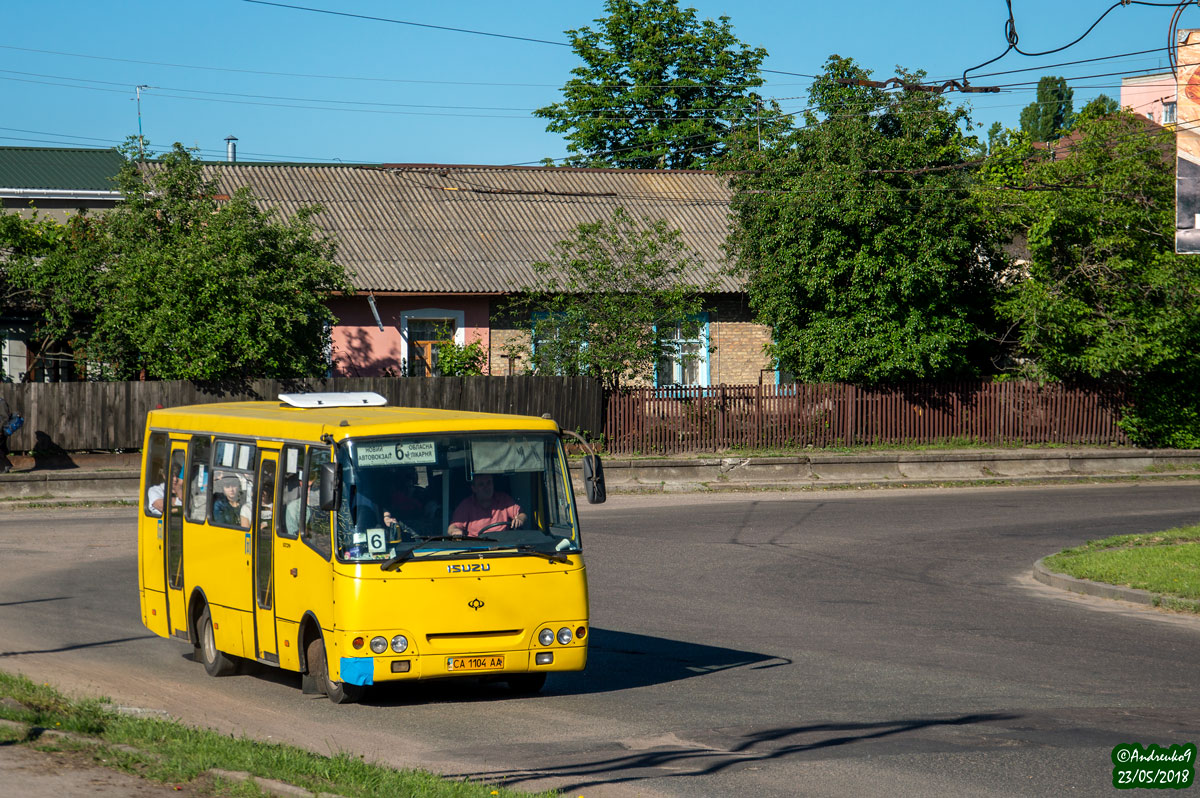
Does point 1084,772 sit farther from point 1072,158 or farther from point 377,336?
point 377,336

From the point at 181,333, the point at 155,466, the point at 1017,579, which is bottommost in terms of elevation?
the point at 1017,579

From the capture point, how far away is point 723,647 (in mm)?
11547

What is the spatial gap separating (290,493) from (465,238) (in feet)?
93.5

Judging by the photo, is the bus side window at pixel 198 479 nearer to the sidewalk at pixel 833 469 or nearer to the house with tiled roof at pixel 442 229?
the sidewalk at pixel 833 469

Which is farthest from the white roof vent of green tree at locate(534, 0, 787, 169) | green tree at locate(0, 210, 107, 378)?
green tree at locate(534, 0, 787, 169)

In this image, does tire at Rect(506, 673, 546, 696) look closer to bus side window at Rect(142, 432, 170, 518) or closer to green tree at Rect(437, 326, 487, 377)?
bus side window at Rect(142, 432, 170, 518)

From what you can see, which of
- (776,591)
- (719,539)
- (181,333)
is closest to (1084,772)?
(776,591)

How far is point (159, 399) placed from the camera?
90.8ft

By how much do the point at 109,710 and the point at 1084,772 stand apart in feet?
19.3

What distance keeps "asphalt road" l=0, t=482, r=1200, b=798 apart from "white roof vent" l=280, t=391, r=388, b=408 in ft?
7.45

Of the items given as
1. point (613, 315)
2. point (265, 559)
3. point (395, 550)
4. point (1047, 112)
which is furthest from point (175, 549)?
point (1047, 112)

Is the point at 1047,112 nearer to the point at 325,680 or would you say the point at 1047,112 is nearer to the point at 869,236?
the point at 869,236

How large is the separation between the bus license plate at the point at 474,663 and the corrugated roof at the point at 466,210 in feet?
82.5

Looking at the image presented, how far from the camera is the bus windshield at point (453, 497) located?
29.4 feet
